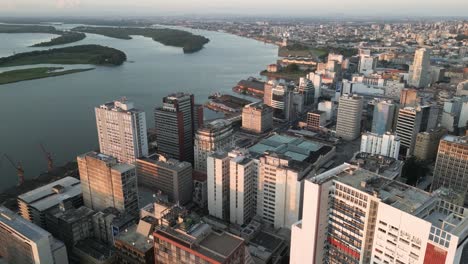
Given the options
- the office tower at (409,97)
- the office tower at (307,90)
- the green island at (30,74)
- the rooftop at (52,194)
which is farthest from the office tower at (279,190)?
the green island at (30,74)

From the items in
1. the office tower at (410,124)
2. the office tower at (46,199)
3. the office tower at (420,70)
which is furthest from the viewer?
the office tower at (420,70)

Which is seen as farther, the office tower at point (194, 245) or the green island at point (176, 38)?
the green island at point (176, 38)

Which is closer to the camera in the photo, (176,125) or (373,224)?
(373,224)

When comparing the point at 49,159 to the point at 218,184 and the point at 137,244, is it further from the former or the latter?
the point at 137,244

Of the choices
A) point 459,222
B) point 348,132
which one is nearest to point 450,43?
point 348,132

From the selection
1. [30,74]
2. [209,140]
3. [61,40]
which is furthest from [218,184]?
[61,40]

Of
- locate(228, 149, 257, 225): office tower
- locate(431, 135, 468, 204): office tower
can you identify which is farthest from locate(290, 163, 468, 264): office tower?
locate(431, 135, 468, 204): office tower

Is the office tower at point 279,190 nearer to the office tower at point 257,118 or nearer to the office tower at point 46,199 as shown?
the office tower at point 46,199
